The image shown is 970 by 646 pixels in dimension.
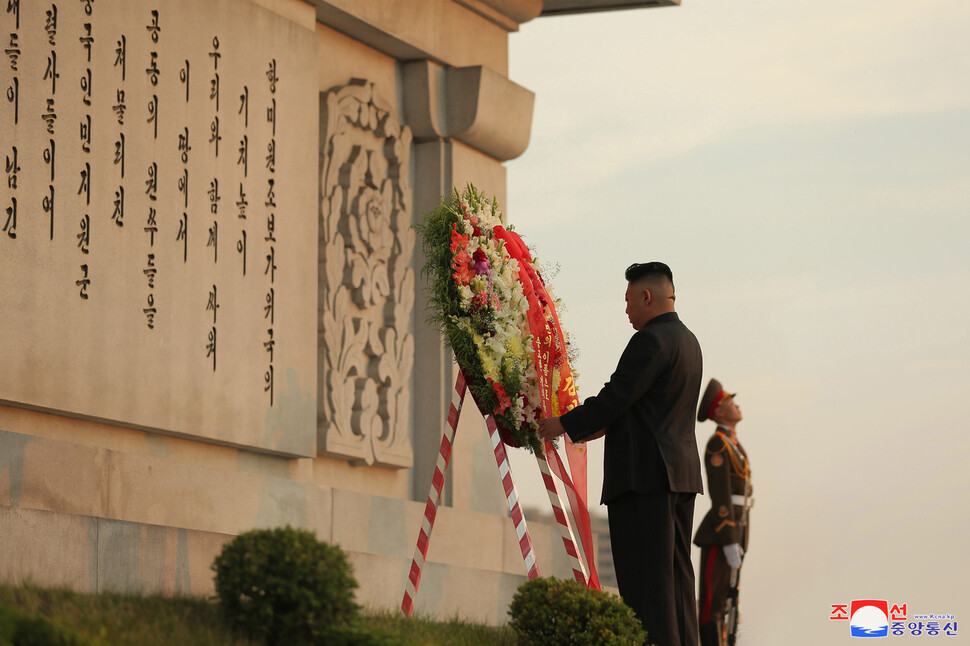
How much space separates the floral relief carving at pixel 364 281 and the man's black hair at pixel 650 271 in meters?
3.45

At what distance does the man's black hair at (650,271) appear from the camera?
6.43m

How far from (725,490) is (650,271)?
399 cm

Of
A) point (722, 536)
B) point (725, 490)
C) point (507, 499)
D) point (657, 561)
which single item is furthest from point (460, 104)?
point (657, 561)

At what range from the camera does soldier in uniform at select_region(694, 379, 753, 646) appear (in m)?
9.91

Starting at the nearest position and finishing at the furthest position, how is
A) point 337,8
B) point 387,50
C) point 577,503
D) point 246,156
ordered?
point 577,503
point 246,156
point 337,8
point 387,50

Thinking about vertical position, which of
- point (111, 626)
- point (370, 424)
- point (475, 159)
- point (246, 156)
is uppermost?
point (475, 159)

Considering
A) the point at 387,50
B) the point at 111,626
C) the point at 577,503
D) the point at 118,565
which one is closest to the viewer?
the point at 111,626

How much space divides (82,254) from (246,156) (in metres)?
1.61

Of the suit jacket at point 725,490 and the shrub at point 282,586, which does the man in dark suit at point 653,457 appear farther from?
the suit jacket at point 725,490

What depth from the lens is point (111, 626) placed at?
4602 millimetres

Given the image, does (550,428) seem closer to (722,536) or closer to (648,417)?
(648,417)

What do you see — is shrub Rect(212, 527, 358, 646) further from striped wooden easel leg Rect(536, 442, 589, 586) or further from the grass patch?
striped wooden easel leg Rect(536, 442, 589, 586)

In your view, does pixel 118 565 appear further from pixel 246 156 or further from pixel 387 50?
pixel 387 50

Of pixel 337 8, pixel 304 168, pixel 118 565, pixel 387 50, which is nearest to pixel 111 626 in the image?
pixel 118 565
